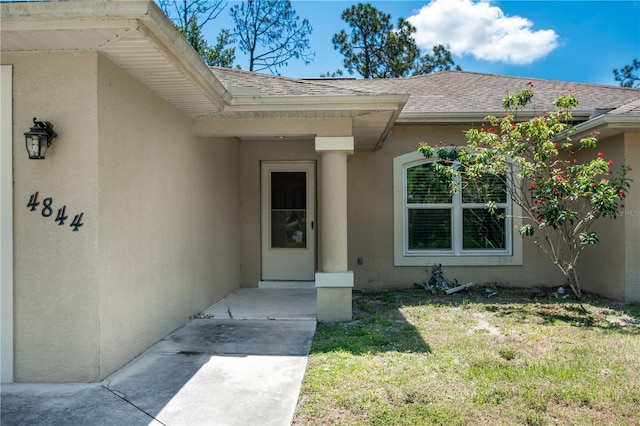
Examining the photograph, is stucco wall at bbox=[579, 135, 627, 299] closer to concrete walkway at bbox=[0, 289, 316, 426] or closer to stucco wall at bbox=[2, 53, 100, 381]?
concrete walkway at bbox=[0, 289, 316, 426]

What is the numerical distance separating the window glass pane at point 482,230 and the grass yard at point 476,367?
200 centimetres

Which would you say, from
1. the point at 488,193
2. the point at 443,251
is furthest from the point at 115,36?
the point at 488,193

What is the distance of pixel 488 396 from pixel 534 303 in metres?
4.25

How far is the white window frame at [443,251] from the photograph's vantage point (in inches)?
341

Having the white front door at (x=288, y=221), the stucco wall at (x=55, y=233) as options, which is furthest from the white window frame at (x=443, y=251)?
the stucco wall at (x=55, y=233)

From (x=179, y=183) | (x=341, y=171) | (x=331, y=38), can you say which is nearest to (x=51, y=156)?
(x=179, y=183)

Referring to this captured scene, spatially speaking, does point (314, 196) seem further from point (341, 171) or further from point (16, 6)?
point (16, 6)

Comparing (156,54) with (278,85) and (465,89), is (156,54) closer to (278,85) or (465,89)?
(278,85)

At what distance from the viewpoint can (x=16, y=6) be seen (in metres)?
3.26

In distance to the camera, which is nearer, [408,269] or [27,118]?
[27,118]

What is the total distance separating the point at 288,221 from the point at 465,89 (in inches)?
189

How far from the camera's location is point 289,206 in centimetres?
915

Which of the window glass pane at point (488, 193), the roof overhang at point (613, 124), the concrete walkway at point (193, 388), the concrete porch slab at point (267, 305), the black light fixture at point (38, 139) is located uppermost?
the roof overhang at point (613, 124)

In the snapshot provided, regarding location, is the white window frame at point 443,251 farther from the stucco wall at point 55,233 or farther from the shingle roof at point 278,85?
the stucco wall at point 55,233
